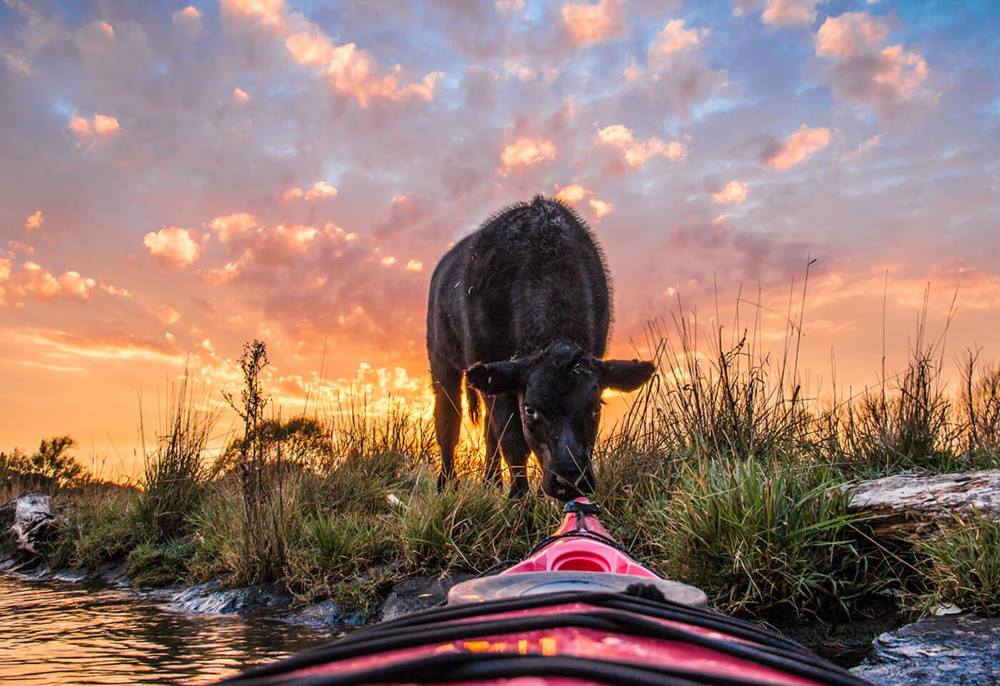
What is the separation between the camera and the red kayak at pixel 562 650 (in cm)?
105

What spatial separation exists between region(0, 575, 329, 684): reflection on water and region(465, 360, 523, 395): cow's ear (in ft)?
6.49

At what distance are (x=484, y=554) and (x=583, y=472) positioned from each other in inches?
33.2

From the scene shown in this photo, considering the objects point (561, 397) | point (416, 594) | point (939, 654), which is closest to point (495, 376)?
point (561, 397)

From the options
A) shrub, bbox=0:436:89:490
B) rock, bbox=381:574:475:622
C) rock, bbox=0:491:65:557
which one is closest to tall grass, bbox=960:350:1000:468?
rock, bbox=381:574:475:622

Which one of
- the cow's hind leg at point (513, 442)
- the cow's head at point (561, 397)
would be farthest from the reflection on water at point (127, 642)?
the cow's hind leg at point (513, 442)

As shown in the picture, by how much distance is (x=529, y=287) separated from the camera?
21.4 ft

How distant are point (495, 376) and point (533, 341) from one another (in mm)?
641

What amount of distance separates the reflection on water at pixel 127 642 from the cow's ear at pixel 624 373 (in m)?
2.63

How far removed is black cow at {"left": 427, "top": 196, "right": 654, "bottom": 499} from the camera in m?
5.48

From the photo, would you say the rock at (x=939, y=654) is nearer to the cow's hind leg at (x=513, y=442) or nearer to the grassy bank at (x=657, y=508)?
the grassy bank at (x=657, y=508)

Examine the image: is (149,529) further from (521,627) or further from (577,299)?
(521,627)

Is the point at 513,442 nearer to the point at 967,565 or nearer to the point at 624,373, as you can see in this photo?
the point at 624,373

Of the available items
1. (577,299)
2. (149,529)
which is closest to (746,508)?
(577,299)

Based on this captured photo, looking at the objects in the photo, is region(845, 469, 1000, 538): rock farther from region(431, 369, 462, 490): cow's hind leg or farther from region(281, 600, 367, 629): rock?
region(431, 369, 462, 490): cow's hind leg
